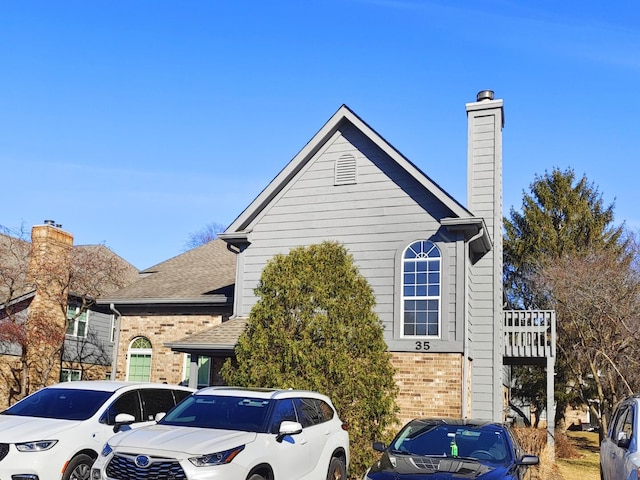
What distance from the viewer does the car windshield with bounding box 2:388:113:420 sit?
9.55m

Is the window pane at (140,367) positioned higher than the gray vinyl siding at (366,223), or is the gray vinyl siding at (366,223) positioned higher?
the gray vinyl siding at (366,223)

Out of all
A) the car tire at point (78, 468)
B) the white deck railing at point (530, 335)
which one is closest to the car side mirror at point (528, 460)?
the car tire at point (78, 468)

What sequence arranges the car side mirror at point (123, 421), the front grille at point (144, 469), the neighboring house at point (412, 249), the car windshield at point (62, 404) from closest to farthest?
the front grille at point (144, 469), the car side mirror at point (123, 421), the car windshield at point (62, 404), the neighboring house at point (412, 249)

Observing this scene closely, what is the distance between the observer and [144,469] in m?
7.27

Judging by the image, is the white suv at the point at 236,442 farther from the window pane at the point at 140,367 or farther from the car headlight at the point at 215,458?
the window pane at the point at 140,367

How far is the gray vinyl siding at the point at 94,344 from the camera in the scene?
25047 mm

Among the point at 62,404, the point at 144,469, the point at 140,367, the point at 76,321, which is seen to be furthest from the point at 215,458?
the point at 76,321

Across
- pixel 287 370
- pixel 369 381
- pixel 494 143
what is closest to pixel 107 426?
pixel 287 370

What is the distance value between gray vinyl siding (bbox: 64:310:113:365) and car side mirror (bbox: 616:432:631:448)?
2084 cm

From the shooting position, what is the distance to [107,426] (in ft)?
31.0

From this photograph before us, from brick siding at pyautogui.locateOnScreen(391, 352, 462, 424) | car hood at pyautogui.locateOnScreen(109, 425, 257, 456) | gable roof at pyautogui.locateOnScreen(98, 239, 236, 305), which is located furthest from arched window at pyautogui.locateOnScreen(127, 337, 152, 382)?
car hood at pyautogui.locateOnScreen(109, 425, 257, 456)

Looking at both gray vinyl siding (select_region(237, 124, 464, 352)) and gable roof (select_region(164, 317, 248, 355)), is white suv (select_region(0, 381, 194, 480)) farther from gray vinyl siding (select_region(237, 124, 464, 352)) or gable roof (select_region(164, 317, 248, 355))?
gray vinyl siding (select_region(237, 124, 464, 352))

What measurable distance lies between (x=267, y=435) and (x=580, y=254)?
30019 mm

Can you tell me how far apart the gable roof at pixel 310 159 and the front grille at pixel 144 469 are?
1034 centimetres
